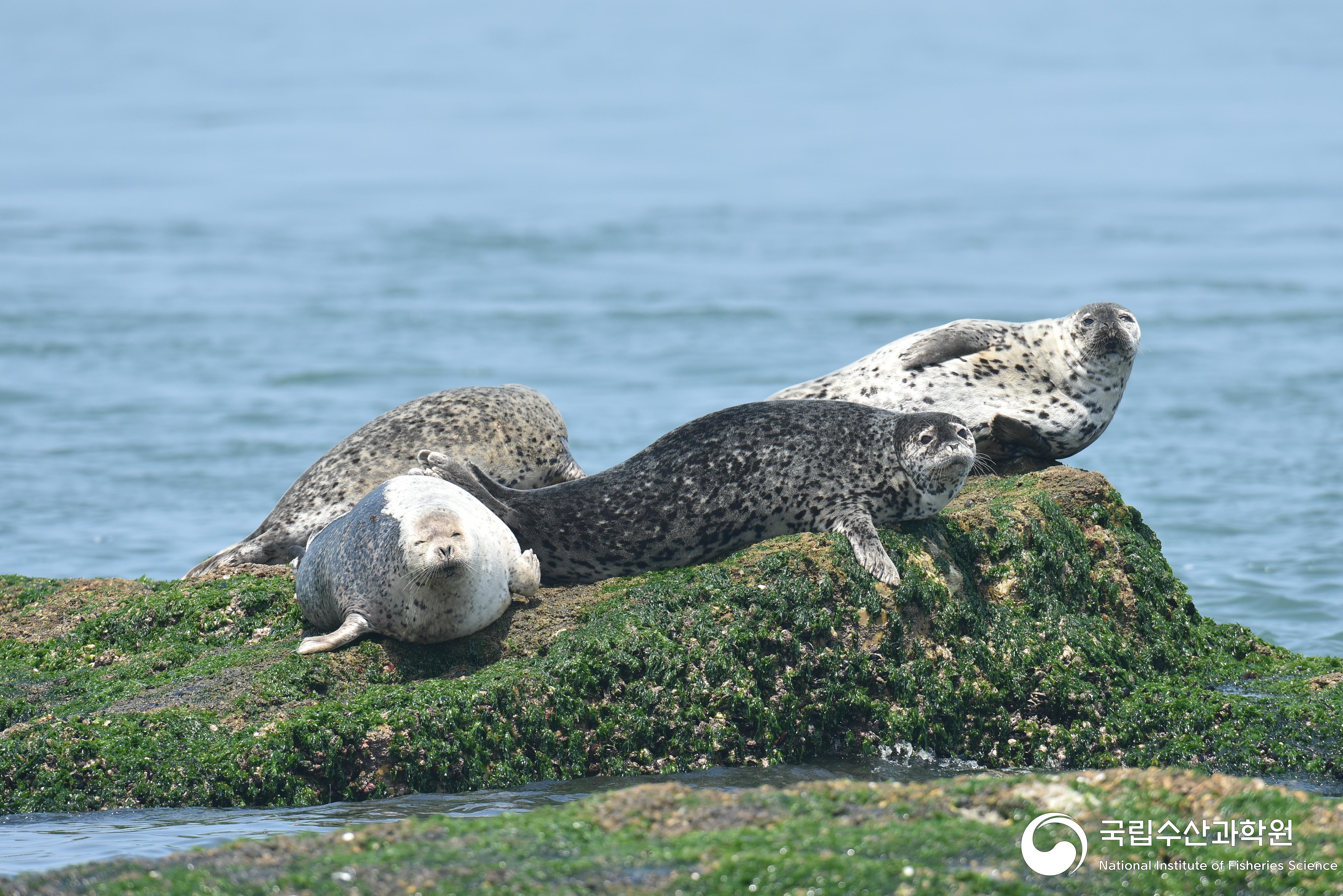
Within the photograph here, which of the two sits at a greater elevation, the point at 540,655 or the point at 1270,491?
the point at 540,655

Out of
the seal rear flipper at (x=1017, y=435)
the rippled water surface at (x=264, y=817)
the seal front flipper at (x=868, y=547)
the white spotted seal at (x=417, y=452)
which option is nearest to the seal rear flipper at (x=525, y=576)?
the rippled water surface at (x=264, y=817)

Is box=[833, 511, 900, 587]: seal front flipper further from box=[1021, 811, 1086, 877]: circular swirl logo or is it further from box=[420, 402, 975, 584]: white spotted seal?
box=[1021, 811, 1086, 877]: circular swirl logo

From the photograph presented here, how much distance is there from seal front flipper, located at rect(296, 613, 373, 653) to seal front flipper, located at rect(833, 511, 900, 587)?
1.95 m

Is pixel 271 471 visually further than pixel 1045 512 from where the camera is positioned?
Yes

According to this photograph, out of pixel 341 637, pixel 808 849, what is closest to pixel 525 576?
pixel 341 637

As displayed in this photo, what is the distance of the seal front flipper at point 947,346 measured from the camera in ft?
27.7

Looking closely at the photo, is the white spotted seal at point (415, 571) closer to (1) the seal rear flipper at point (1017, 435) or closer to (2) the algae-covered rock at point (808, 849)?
(2) the algae-covered rock at point (808, 849)

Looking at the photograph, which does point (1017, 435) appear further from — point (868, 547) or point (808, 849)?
point (808, 849)

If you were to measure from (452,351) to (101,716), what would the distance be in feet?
56.4

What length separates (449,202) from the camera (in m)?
37.7

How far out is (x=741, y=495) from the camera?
21.1 feet

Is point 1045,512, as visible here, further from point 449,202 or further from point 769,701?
point 449,202

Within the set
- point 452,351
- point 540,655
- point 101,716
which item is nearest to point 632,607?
point 540,655

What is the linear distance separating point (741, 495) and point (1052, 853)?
281cm
